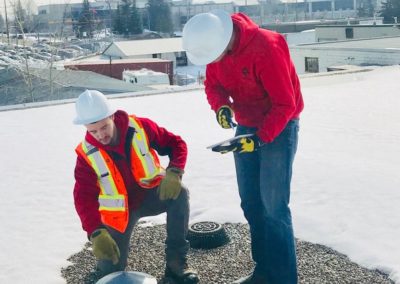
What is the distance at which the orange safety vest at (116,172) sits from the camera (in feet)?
11.3

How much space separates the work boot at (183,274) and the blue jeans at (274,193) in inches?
16.1

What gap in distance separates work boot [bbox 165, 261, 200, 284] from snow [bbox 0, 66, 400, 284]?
827 mm

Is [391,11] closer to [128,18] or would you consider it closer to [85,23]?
[128,18]

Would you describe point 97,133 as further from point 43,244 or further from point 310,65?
point 310,65

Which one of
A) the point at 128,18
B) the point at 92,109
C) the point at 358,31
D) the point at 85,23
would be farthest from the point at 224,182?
the point at 128,18

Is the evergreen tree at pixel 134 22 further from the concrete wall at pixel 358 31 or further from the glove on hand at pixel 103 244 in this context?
the glove on hand at pixel 103 244

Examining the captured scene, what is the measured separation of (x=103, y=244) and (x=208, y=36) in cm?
136

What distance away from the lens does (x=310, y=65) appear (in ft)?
82.9

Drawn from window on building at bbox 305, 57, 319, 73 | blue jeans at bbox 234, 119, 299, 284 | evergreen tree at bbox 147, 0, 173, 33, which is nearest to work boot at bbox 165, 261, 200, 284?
blue jeans at bbox 234, 119, 299, 284

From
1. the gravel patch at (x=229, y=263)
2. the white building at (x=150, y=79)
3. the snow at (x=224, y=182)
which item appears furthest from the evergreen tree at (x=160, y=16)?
the gravel patch at (x=229, y=263)

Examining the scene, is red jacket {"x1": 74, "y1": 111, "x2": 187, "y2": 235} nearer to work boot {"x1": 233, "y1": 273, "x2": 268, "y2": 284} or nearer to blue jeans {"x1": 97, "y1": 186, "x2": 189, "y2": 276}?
blue jeans {"x1": 97, "y1": 186, "x2": 189, "y2": 276}

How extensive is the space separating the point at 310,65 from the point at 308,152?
19.1 m

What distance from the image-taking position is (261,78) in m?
3.06

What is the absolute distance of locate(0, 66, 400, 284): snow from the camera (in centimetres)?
417
